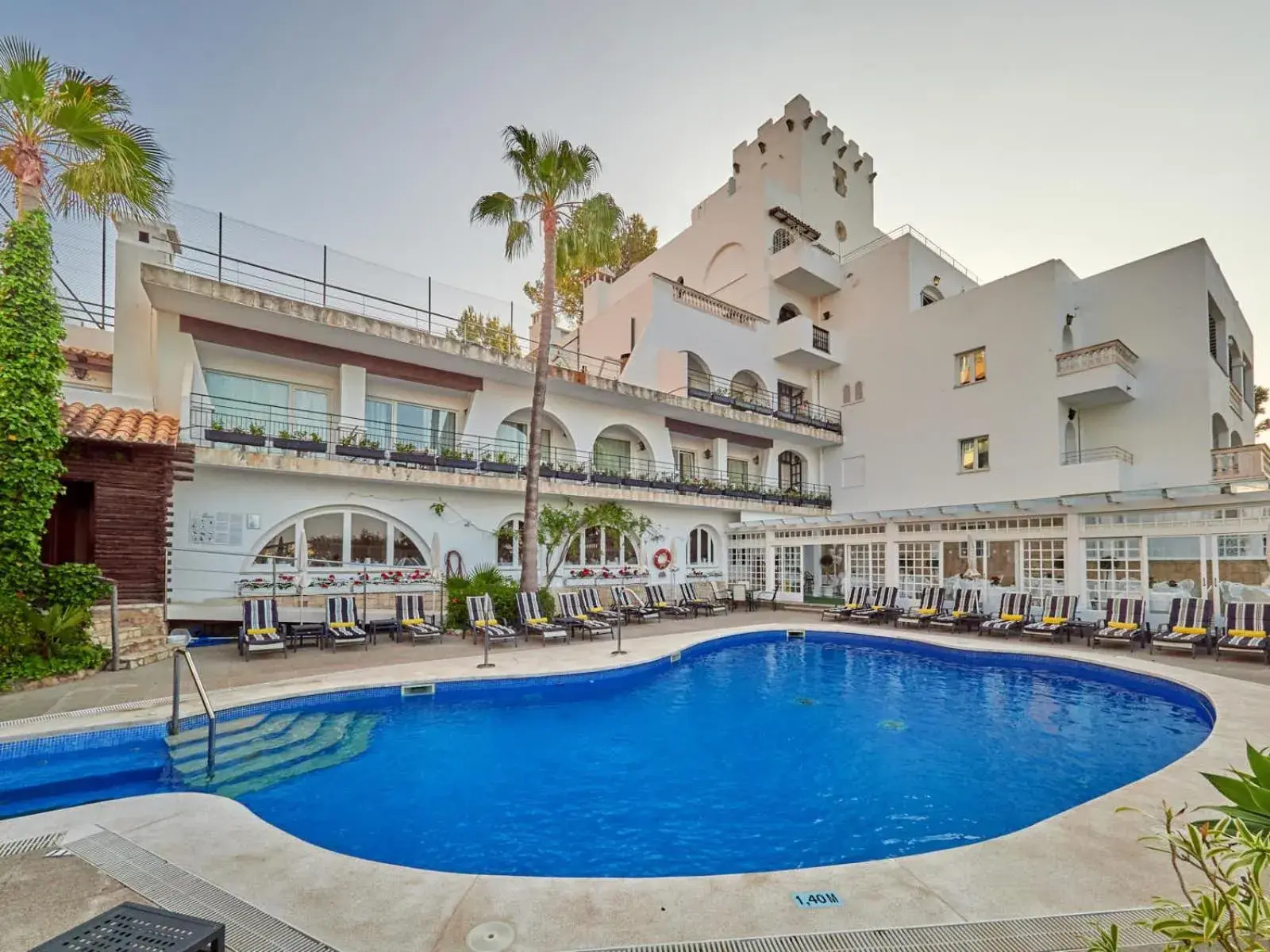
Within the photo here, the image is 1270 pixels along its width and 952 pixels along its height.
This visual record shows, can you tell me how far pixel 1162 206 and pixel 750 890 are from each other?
21.2 meters

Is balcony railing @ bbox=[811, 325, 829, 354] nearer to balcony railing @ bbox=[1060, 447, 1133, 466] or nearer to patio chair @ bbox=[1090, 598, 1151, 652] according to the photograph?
balcony railing @ bbox=[1060, 447, 1133, 466]

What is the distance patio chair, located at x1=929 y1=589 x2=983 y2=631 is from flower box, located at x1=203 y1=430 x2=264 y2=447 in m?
14.3

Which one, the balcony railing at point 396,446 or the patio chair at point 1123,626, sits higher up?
the balcony railing at point 396,446

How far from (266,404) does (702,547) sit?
518 inches

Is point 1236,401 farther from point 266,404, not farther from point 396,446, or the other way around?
point 266,404

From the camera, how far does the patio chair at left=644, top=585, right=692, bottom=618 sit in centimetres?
1592

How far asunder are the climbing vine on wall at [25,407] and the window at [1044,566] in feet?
56.9

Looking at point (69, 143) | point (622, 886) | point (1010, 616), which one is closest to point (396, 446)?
point (69, 143)

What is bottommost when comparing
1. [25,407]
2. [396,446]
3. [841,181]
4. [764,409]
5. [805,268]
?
[25,407]

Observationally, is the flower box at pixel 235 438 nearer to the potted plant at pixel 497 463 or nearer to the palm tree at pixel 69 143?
the palm tree at pixel 69 143

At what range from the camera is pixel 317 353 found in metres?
13.6

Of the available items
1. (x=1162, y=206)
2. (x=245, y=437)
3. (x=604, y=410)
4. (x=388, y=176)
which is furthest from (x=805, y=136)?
(x=245, y=437)

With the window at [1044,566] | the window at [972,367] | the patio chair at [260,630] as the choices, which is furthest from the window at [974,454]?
the patio chair at [260,630]

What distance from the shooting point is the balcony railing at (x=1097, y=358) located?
16.1 m
